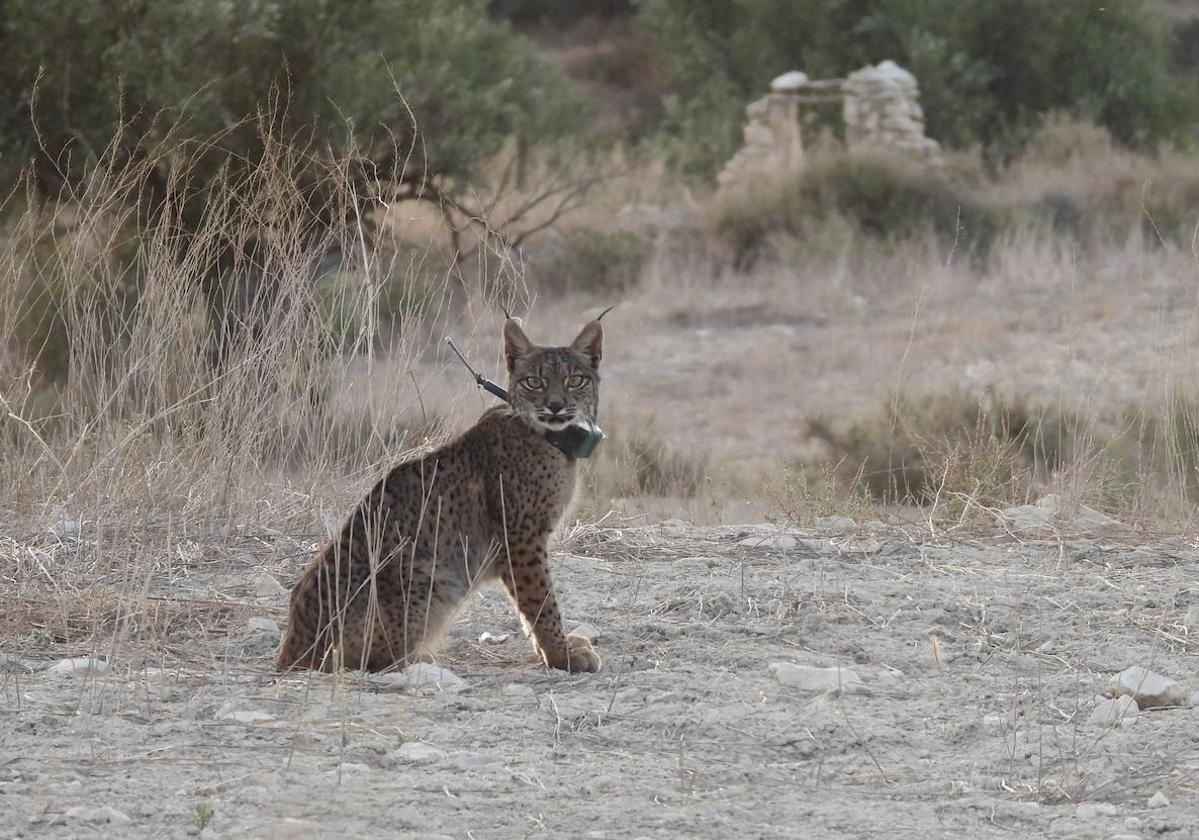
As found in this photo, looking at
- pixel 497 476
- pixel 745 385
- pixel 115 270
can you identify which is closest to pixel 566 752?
pixel 497 476

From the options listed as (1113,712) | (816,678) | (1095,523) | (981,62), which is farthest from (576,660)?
(981,62)

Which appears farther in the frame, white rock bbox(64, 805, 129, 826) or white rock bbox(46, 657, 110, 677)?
white rock bbox(46, 657, 110, 677)

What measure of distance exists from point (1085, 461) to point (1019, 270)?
1195 cm

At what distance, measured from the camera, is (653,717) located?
4680mm

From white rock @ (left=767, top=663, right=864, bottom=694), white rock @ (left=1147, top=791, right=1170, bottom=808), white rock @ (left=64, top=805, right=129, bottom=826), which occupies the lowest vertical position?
white rock @ (left=767, top=663, right=864, bottom=694)

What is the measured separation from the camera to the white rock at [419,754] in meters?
4.23

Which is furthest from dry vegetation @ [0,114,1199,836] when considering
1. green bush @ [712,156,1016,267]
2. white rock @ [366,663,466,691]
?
green bush @ [712,156,1016,267]

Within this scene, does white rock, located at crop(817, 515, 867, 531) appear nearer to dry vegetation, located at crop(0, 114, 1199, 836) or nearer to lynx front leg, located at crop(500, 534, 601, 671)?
dry vegetation, located at crop(0, 114, 1199, 836)

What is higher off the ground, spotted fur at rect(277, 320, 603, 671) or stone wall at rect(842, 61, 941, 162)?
spotted fur at rect(277, 320, 603, 671)

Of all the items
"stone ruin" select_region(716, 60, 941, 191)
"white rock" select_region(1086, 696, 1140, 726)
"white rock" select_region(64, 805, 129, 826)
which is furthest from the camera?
"stone ruin" select_region(716, 60, 941, 191)

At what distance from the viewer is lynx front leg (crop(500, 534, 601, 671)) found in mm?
5227

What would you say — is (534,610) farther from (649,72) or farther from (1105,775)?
(649,72)

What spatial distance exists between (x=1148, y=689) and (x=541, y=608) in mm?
1677

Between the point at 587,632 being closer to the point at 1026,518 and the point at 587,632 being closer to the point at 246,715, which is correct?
the point at 246,715
